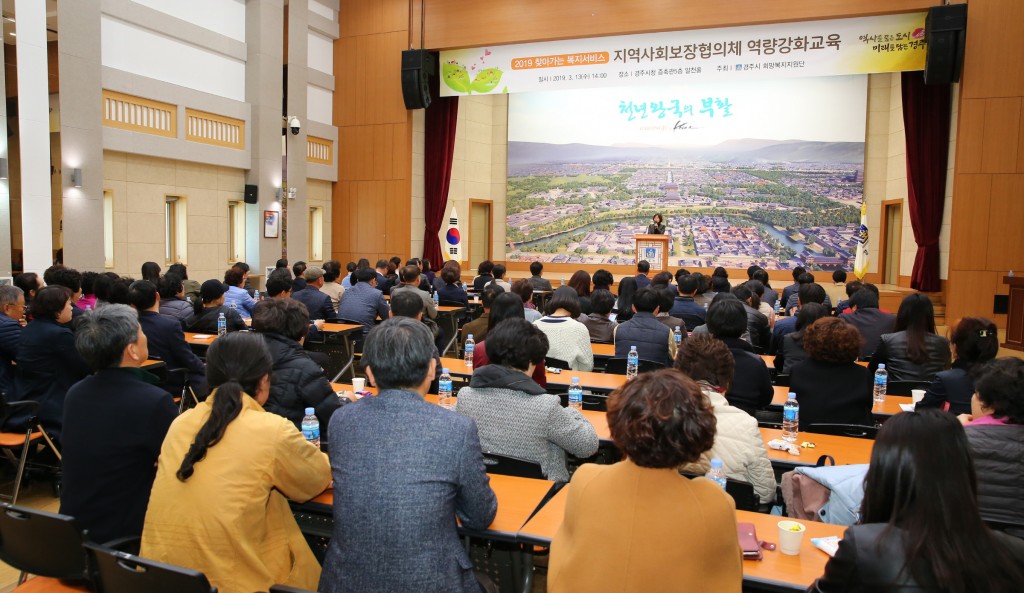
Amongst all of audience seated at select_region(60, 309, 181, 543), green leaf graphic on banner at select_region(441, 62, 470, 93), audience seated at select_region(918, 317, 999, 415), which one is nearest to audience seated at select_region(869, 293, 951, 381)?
audience seated at select_region(918, 317, 999, 415)

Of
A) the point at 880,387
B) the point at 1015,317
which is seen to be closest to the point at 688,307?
the point at 880,387

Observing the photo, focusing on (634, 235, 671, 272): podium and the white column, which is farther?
(634, 235, 671, 272): podium

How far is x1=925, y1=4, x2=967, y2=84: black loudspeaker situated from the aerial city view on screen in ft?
7.67

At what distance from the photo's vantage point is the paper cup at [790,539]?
7.16 ft

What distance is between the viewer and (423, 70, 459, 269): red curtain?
13.9m

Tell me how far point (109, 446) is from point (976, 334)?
3990 mm

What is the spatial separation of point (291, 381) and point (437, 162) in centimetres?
1116

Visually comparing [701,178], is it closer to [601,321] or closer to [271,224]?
[271,224]

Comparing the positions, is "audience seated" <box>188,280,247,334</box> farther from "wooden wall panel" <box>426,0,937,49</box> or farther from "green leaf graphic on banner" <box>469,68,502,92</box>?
"wooden wall panel" <box>426,0,937,49</box>

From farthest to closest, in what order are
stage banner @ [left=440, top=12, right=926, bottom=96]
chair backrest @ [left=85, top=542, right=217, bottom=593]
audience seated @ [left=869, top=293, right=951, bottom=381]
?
1. stage banner @ [left=440, top=12, right=926, bottom=96]
2. audience seated @ [left=869, top=293, right=951, bottom=381]
3. chair backrest @ [left=85, top=542, right=217, bottom=593]

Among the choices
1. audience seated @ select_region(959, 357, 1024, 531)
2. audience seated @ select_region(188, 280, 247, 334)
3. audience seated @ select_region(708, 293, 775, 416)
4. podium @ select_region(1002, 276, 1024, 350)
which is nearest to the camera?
audience seated @ select_region(959, 357, 1024, 531)

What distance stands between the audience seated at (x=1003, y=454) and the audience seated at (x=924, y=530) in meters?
0.88

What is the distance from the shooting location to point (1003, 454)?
7.50 feet

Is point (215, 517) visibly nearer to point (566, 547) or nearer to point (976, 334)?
point (566, 547)
